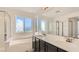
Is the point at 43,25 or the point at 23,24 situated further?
the point at 43,25

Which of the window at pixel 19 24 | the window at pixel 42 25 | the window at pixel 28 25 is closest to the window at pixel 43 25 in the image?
the window at pixel 42 25

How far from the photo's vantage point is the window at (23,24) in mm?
1218

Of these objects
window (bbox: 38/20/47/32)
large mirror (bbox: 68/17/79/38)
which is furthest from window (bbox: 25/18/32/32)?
large mirror (bbox: 68/17/79/38)

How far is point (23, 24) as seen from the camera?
4.00 ft

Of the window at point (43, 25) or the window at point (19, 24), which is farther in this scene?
the window at point (43, 25)

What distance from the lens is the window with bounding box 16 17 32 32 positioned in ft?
4.00

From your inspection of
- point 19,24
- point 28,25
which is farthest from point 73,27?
point 19,24

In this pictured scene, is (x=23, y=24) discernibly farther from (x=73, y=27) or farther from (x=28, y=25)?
(x=73, y=27)

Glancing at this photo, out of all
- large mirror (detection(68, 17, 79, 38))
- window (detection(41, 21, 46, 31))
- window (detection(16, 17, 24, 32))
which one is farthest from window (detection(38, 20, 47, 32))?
large mirror (detection(68, 17, 79, 38))

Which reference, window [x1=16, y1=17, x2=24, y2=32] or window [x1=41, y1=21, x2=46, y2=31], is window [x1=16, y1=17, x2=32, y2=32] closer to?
window [x1=16, y1=17, x2=24, y2=32]

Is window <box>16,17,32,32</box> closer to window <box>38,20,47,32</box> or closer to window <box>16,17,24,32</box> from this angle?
window <box>16,17,24,32</box>

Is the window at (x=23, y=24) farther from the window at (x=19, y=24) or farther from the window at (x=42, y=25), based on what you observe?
the window at (x=42, y=25)

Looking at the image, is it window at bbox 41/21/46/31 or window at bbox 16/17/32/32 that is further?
window at bbox 41/21/46/31
